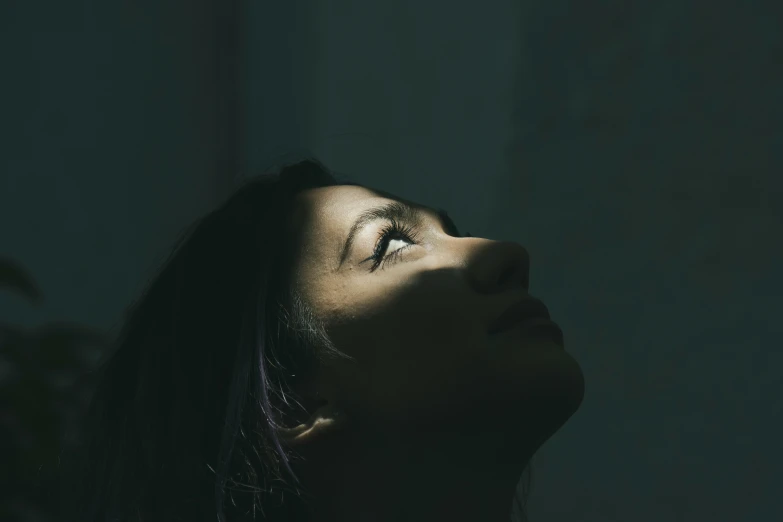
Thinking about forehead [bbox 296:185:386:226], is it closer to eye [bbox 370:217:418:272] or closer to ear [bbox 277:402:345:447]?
eye [bbox 370:217:418:272]

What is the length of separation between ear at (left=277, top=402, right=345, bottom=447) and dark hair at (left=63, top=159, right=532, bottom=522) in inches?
0.8

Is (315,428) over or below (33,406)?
over

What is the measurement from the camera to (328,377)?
1464 mm

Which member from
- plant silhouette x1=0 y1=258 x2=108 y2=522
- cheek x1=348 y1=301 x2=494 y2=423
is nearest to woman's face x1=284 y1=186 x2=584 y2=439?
cheek x1=348 y1=301 x2=494 y2=423

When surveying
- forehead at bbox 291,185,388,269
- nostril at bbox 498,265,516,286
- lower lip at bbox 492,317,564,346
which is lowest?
lower lip at bbox 492,317,564,346

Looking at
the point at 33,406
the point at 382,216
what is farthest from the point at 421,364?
the point at 33,406

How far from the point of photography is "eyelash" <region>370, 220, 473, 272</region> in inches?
59.4

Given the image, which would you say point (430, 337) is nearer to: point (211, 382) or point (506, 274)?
point (506, 274)

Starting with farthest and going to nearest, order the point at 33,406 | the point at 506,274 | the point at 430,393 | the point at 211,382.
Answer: the point at 33,406, the point at 211,382, the point at 506,274, the point at 430,393

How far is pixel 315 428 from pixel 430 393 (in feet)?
0.61

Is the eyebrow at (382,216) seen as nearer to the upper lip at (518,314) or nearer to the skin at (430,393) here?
the skin at (430,393)

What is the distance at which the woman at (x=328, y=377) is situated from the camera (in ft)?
4.54

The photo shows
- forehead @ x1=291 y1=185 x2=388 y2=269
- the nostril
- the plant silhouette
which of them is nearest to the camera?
the nostril

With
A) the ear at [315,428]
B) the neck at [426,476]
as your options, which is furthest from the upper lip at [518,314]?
the ear at [315,428]
